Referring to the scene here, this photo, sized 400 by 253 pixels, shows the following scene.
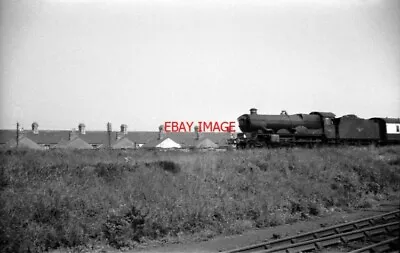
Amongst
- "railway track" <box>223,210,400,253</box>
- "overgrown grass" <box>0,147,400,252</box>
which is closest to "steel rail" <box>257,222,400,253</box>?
"railway track" <box>223,210,400,253</box>

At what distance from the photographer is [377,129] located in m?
28.1

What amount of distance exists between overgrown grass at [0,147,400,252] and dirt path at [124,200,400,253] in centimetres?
57

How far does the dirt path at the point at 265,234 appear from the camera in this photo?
34.5 ft

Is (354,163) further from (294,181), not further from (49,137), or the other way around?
(49,137)

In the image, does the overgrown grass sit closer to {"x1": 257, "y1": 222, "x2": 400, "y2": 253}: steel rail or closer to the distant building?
{"x1": 257, "y1": 222, "x2": 400, "y2": 253}: steel rail

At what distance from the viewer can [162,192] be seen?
13.7m

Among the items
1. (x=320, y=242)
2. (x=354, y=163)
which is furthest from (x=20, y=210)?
(x=354, y=163)

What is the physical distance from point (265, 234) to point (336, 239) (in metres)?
2.62

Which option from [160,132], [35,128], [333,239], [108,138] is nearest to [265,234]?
[333,239]

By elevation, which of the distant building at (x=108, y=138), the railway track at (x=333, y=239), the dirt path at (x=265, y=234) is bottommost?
the dirt path at (x=265, y=234)

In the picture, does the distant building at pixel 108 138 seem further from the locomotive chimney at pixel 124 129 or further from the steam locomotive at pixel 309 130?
the steam locomotive at pixel 309 130

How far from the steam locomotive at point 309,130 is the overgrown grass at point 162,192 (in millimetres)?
2368

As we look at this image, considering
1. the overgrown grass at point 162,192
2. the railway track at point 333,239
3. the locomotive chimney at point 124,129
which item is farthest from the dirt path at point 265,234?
the locomotive chimney at point 124,129

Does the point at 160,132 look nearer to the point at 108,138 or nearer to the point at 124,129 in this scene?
the point at 124,129
